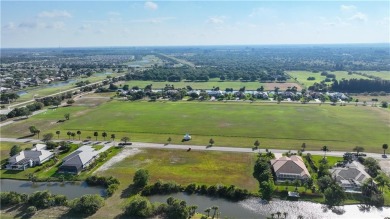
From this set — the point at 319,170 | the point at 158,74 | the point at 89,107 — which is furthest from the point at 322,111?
the point at 158,74

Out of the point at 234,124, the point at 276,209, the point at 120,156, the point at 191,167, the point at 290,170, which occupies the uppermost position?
the point at 290,170

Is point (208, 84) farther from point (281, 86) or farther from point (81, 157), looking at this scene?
point (81, 157)

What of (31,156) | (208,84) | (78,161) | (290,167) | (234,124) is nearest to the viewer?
(290,167)

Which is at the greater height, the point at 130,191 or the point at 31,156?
the point at 31,156

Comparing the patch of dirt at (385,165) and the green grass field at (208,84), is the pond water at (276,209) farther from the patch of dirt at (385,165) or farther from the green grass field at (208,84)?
the green grass field at (208,84)

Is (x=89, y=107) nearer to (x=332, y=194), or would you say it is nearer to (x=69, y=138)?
(x=69, y=138)

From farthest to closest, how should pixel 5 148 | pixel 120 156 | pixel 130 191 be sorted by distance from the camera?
pixel 5 148 → pixel 120 156 → pixel 130 191

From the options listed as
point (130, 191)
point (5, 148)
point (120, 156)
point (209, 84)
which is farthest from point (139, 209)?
point (209, 84)
